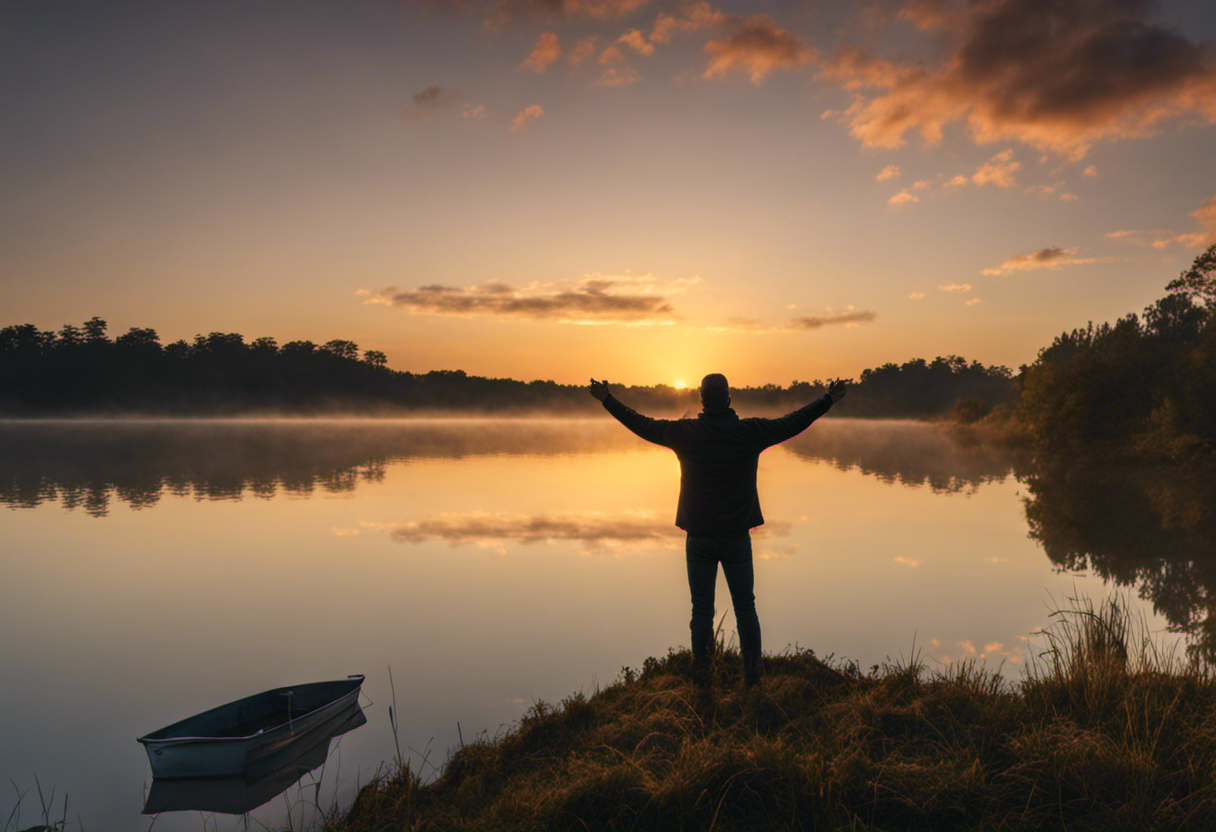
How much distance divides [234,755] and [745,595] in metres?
5.84

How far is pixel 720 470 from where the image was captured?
6.11 m

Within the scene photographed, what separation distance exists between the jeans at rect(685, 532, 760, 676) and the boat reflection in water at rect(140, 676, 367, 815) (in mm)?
4869

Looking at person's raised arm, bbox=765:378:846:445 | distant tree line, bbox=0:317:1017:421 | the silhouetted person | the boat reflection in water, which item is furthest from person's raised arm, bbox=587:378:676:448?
distant tree line, bbox=0:317:1017:421

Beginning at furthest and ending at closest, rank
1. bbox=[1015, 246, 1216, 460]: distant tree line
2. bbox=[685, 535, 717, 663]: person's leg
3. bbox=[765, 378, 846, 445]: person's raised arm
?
1. bbox=[1015, 246, 1216, 460]: distant tree line
2. bbox=[685, 535, 717, 663]: person's leg
3. bbox=[765, 378, 846, 445]: person's raised arm

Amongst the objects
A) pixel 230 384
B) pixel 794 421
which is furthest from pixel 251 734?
pixel 230 384

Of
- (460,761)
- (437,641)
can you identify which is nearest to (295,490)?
(437,641)

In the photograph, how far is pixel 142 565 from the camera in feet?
58.9

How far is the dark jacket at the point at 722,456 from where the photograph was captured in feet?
19.9

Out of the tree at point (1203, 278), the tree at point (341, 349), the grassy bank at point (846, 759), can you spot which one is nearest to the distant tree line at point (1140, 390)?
the tree at point (1203, 278)

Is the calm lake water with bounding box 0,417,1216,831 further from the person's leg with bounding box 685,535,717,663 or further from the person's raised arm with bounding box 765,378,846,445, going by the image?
the person's raised arm with bounding box 765,378,846,445

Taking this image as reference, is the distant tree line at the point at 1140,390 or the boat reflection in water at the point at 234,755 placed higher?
the distant tree line at the point at 1140,390

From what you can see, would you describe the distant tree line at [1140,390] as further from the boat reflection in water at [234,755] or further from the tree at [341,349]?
the tree at [341,349]

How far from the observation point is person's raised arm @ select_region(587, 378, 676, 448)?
6148 mm

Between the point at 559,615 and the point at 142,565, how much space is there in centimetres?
1292
